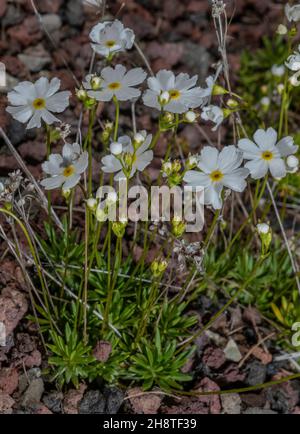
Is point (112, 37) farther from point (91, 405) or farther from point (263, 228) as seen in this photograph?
point (91, 405)

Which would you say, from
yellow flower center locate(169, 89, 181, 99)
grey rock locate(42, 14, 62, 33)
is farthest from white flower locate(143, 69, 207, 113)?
grey rock locate(42, 14, 62, 33)

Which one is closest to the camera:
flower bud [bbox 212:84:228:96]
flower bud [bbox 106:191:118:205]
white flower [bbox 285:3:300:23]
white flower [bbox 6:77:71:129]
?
flower bud [bbox 106:191:118:205]

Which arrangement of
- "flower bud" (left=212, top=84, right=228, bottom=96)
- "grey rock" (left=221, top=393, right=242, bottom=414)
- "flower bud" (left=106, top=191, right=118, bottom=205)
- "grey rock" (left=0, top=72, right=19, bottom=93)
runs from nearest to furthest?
"flower bud" (left=106, top=191, right=118, bottom=205) < "flower bud" (left=212, top=84, right=228, bottom=96) < "grey rock" (left=221, top=393, right=242, bottom=414) < "grey rock" (left=0, top=72, right=19, bottom=93)

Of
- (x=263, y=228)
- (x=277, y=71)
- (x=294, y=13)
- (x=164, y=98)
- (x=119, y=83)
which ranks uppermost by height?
(x=277, y=71)

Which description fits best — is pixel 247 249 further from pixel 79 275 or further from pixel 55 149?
pixel 55 149

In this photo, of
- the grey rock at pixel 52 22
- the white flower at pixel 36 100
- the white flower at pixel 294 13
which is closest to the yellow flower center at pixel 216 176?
the white flower at pixel 36 100

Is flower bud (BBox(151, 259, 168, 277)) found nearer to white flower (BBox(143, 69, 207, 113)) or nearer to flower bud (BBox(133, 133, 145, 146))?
flower bud (BBox(133, 133, 145, 146))

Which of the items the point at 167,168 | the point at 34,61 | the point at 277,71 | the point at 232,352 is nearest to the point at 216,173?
the point at 167,168
